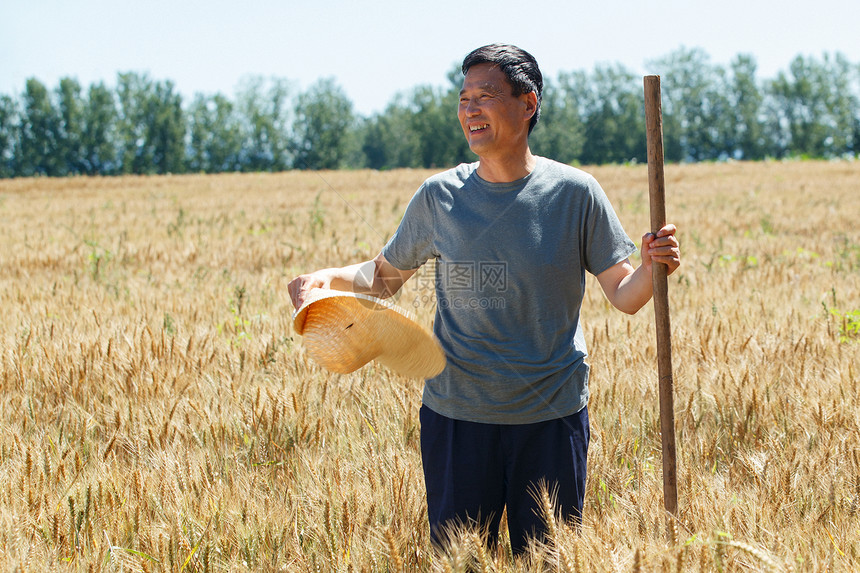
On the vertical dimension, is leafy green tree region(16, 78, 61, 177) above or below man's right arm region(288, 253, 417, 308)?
above

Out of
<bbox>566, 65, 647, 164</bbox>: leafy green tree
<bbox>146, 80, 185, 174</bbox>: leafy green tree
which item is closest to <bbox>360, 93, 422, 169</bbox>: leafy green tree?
<bbox>146, 80, 185, 174</bbox>: leafy green tree

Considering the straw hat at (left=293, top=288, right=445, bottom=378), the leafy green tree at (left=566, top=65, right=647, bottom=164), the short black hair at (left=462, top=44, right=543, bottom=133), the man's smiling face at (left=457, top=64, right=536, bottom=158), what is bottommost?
the straw hat at (left=293, top=288, right=445, bottom=378)

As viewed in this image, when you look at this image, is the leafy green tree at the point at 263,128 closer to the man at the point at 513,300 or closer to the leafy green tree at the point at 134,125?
the leafy green tree at the point at 134,125

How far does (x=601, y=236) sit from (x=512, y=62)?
0.58 metres

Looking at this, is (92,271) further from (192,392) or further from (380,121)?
(380,121)

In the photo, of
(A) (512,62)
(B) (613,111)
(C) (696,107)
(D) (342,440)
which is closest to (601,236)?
(A) (512,62)

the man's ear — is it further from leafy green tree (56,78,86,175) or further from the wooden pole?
leafy green tree (56,78,86,175)

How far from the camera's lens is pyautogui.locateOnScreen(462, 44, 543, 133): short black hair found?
2.00 meters

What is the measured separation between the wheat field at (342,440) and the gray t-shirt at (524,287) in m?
0.39

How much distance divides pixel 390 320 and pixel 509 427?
1.72 feet

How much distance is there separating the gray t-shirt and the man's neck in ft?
0.07

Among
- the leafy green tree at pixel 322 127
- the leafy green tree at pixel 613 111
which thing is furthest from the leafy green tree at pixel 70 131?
the leafy green tree at pixel 613 111

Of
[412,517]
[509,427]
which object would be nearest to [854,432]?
[509,427]

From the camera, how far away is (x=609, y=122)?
44.5 metres
